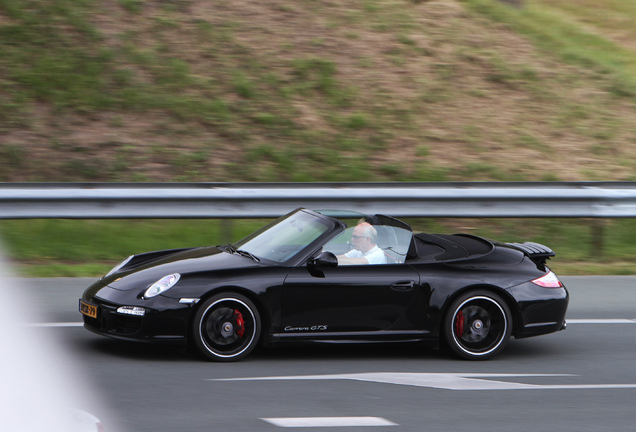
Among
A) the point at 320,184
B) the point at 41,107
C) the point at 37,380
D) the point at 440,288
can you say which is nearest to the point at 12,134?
the point at 41,107

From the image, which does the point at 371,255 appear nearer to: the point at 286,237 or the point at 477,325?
the point at 286,237

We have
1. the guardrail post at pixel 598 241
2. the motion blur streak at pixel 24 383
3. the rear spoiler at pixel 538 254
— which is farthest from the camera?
the guardrail post at pixel 598 241

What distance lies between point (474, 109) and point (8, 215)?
28.7ft

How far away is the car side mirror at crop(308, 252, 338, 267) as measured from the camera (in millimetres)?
6625

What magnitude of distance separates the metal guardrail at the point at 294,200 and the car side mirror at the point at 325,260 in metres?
3.71

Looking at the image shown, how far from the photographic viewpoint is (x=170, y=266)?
6.80 metres

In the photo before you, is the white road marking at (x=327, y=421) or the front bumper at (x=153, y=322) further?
the front bumper at (x=153, y=322)

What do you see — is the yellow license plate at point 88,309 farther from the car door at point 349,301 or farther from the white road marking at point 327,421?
the white road marking at point 327,421

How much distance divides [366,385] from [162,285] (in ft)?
5.57

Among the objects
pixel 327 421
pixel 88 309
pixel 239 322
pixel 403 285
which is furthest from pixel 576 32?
pixel 327 421

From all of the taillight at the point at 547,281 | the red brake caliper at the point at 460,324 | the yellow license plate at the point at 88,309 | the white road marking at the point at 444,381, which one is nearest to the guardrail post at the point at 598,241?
the taillight at the point at 547,281

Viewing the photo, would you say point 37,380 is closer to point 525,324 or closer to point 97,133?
point 525,324

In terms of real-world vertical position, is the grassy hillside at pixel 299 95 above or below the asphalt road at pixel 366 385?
above

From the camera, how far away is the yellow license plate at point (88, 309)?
21.5 feet
